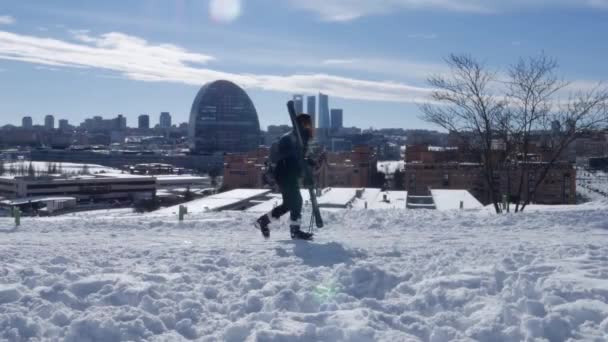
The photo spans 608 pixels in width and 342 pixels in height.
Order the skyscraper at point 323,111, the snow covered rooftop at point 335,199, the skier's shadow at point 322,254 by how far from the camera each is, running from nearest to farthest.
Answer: the skier's shadow at point 322,254 < the snow covered rooftop at point 335,199 < the skyscraper at point 323,111

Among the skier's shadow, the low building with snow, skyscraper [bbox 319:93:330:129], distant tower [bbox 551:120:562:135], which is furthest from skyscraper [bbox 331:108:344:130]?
the skier's shadow

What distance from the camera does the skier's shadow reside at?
5.34m

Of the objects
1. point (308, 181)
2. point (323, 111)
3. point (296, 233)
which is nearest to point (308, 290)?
point (296, 233)

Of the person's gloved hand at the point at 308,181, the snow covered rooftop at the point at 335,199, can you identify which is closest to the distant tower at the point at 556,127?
the snow covered rooftop at the point at 335,199

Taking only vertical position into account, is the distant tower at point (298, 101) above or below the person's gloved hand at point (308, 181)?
above

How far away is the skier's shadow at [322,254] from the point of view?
5.34 m

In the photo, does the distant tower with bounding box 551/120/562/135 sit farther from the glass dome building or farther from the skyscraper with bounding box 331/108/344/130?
the skyscraper with bounding box 331/108/344/130

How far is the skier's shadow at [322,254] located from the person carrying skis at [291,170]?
0.62m

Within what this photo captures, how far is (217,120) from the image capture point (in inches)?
4624

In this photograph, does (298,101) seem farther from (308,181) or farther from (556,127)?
(308,181)

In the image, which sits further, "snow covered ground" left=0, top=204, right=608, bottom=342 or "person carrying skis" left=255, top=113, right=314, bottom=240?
"person carrying skis" left=255, top=113, right=314, bottom=240

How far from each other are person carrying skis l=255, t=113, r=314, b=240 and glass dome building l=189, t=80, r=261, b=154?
110599mm

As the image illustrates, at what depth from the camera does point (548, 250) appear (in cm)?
566

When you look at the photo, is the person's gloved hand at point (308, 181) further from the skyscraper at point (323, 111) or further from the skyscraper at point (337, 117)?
the skyscraper at point (337, 117)
